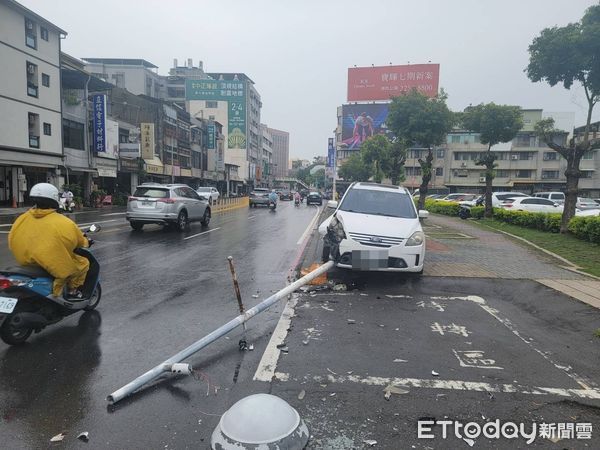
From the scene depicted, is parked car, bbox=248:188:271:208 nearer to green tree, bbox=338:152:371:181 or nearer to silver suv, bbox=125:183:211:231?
silver suv, bbox=125:183:211:231

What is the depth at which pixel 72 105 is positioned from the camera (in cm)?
3006

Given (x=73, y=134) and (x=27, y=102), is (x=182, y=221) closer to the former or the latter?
(x=27, y=102)

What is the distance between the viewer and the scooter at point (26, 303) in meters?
4.27

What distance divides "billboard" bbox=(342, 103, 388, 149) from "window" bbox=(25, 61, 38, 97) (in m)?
56.7

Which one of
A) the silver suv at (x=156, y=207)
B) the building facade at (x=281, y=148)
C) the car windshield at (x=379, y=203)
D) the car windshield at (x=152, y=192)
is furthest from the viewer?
the building facade at (x=281, y=148)

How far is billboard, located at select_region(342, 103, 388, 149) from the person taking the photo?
76.0 meters

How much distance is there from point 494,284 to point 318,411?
5.59 meters

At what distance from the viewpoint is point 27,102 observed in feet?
85.9

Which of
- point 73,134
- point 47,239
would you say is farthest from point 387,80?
point 47,239

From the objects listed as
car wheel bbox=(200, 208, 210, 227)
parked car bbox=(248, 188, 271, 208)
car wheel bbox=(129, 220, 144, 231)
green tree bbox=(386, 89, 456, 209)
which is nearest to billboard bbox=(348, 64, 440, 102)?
parked car bbox=(248, 188, 271, 208)

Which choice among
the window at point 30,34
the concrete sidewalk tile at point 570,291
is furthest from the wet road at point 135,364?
the window at point 30,34

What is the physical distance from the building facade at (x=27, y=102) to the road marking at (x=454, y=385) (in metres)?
27.1

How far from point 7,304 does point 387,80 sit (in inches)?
3011

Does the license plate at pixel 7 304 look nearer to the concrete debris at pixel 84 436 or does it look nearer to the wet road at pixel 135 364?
the wet road at pixel 135 364
